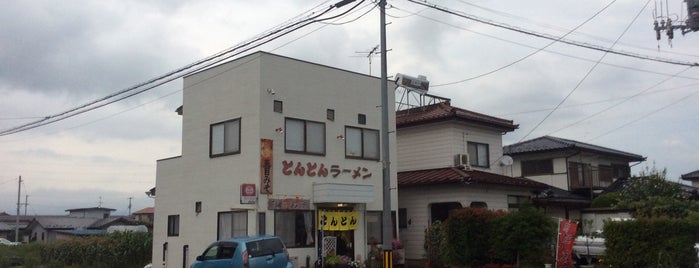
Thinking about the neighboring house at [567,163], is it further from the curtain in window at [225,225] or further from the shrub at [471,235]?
the curtain in window at [225,225]

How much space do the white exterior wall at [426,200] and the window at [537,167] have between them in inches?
362

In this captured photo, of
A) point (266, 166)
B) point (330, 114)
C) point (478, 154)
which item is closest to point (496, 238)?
point (330, 114)

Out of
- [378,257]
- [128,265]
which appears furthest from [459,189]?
[128,265]

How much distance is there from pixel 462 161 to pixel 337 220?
747cm

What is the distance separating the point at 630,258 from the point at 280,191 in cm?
1030

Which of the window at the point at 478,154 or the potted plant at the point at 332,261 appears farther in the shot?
the window at the point at 478,154

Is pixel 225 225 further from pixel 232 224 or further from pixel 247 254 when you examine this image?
pixel 247 254

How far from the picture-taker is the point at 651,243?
51.7 feet

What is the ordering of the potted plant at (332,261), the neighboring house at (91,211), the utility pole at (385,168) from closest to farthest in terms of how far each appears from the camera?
the utility pole at (385,168) < the potted plant at (332,261) < the neighboring house at (91,211)

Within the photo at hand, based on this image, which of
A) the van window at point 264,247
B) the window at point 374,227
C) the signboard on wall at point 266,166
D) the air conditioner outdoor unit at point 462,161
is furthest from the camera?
the air conditioner outdoor unit at point 462,161

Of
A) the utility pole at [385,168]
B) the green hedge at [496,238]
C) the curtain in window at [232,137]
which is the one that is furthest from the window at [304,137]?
the utility pole at [385,168]

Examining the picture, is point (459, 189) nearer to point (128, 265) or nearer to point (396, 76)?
point (396, 76)

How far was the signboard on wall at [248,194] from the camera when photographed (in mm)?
18297

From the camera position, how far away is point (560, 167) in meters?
33.6
